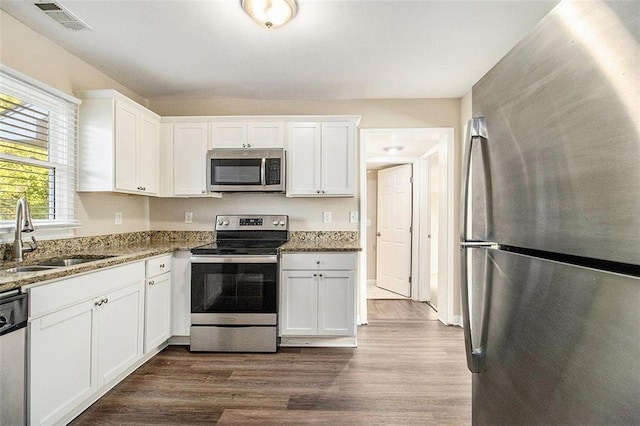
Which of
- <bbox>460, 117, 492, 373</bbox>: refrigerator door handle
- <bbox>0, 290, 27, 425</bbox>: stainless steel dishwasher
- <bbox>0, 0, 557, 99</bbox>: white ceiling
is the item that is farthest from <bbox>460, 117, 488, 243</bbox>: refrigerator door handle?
<bbox>0, 290, 27, 425</bbox>: stainless steel dishwasher

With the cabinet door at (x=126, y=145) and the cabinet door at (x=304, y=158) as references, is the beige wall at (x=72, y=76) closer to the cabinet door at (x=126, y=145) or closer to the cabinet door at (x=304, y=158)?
the cabinet door at (x=126, y=145)

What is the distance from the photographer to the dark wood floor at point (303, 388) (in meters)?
1.95

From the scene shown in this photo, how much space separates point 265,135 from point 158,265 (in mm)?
1579

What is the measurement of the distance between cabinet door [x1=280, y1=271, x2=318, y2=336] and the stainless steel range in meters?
0.11

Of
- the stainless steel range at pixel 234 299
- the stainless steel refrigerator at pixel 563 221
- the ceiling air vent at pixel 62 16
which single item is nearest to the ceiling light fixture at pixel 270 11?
the ceiling air vent at pixel 62 16

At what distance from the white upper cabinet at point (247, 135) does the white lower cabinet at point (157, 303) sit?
127 cm

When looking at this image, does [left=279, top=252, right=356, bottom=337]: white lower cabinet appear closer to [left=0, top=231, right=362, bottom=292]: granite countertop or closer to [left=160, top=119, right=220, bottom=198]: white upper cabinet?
[left=0, top=231, right=362, bottom=292]: granite countertop

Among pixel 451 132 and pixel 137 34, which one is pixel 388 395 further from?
pixel 137 34

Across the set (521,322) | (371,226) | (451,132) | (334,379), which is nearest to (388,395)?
(334,379)

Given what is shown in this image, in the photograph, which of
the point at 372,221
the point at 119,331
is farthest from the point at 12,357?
the point at 372,221

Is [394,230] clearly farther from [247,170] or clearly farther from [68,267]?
[68,267]

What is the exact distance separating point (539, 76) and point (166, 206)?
362 cm

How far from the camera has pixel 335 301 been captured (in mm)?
2932

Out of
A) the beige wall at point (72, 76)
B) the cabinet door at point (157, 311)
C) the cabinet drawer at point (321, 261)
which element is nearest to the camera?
the beige wall at point (72, 76)
